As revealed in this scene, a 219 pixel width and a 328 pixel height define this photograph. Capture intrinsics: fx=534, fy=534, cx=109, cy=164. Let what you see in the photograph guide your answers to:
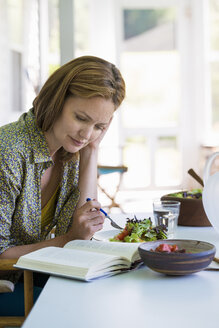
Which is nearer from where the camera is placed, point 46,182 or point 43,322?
point 43,322

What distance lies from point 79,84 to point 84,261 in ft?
2.30

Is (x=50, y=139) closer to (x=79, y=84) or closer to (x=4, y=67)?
(x=79, y=84)

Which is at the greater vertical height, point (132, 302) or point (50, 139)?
point (50, 139)

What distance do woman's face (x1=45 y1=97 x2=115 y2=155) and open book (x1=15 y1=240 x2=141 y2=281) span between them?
47 centimetres

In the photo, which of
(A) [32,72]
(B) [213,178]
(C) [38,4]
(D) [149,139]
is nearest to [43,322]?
(B) [213,178]

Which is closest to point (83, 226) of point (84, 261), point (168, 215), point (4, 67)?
point (168, 215)

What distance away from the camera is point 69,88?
6.22ft

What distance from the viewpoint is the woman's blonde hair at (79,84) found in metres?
1.86

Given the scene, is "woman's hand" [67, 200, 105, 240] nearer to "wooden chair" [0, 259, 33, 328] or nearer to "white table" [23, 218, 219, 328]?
"wooden chair" [0, 259, 33, 328]

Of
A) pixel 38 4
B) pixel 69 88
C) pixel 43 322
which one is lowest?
pixel 43 322

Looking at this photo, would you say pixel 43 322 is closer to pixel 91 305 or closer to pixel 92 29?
pixel 91 305

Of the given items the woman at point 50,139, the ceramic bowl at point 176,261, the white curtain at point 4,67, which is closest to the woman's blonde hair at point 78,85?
the woman at point 50,139

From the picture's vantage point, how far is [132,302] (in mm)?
1207

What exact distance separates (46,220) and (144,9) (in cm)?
581
